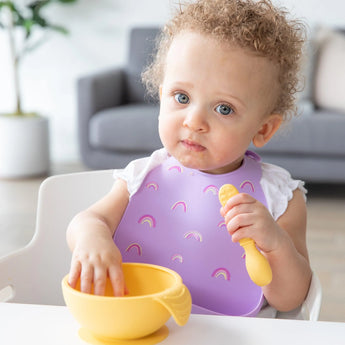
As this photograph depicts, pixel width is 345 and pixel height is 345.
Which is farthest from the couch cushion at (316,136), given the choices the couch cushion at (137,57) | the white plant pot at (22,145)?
the white plant pot at (22,145)

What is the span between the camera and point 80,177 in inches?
43.7

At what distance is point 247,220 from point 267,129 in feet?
1.01

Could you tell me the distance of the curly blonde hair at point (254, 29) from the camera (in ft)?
2.91

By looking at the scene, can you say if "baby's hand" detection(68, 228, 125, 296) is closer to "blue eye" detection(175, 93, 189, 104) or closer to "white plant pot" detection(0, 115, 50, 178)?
"blue eye" detection(175, 93, 189, 104)

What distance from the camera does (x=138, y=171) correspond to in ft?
3.39

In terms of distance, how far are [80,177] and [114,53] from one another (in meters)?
3.13

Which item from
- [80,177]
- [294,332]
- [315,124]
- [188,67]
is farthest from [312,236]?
[294,332]

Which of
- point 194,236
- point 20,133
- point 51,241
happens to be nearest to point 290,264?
point 194,236

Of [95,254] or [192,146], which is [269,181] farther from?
[95,254]

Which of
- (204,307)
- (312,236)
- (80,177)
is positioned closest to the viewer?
(204,307)

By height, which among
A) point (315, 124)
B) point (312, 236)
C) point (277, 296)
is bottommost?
point (312, 236)

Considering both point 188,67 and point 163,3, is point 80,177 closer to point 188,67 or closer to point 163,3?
point 188,67

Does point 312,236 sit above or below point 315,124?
below

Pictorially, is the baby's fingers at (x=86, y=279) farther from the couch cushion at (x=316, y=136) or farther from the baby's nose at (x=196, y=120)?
the couch cushion at (x=316, y=136)
